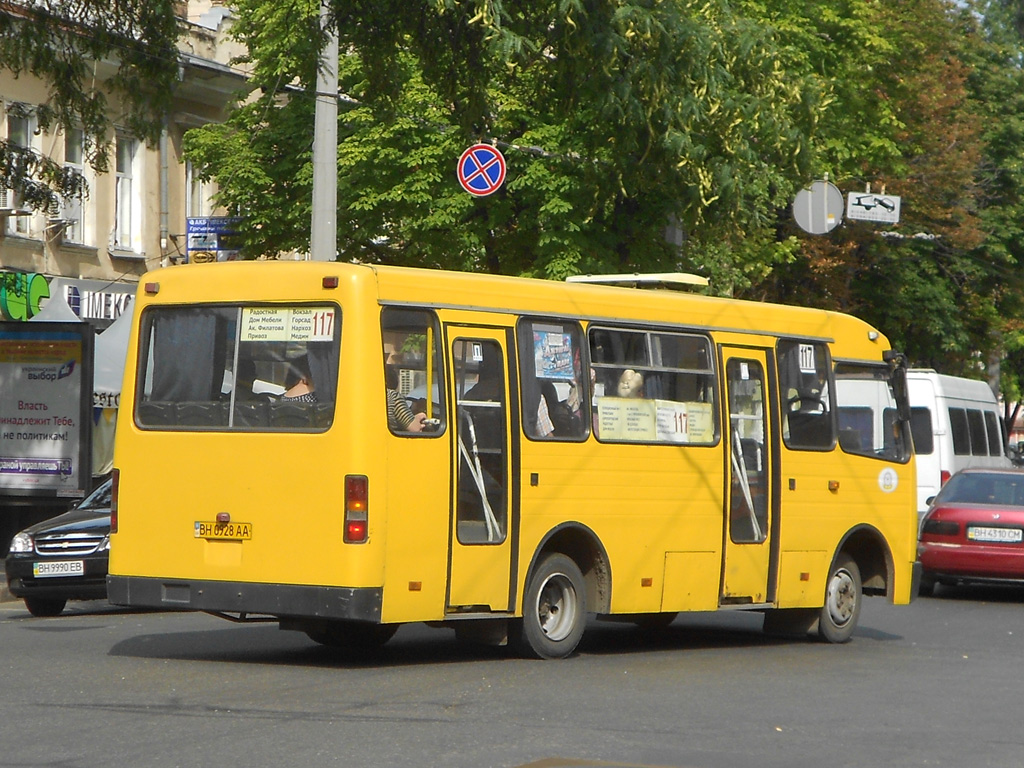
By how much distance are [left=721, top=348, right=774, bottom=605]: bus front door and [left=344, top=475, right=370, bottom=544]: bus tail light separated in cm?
361

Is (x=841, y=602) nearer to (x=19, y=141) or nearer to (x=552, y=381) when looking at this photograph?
(x=552, y=381)

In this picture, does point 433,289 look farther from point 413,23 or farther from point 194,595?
point 413,23

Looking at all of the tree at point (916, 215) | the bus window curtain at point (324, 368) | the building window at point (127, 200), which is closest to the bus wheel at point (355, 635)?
the bus window curtain at point (324, 368)

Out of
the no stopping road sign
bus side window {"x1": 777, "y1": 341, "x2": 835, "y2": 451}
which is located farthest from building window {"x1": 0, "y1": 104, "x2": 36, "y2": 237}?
bus side window {"x1": 777, "y1": 341, "x2": 835, "y2": 451}

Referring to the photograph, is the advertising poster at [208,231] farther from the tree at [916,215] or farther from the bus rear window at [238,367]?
the bus rear window at [238,367]

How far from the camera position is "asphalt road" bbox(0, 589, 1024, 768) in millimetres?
8438

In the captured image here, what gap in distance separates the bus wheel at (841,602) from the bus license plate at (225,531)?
537 cm

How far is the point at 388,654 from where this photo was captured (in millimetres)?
13023

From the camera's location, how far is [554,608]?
42.1ft

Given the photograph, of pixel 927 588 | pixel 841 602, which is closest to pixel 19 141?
pixel 927 588

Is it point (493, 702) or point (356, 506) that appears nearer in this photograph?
point (493, 702)

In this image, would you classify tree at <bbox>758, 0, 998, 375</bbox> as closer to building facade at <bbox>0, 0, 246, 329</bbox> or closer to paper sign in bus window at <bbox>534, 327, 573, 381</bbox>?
building facade at <bbox>0, 0, 246, 329</bbox>

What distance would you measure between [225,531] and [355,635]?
1.71 m

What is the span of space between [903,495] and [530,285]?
4.71m
